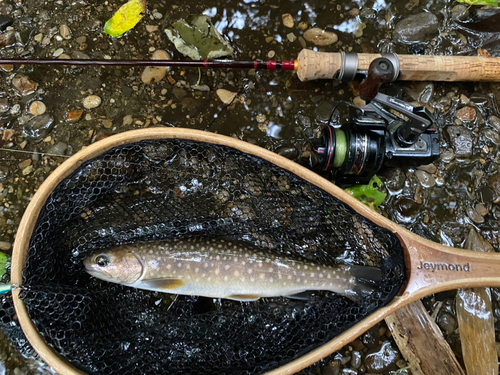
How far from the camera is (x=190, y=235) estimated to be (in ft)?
6.57

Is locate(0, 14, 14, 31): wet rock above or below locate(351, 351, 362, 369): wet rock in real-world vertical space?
above

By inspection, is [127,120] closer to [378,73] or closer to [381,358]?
[378,73]

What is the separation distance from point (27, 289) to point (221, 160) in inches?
44.8

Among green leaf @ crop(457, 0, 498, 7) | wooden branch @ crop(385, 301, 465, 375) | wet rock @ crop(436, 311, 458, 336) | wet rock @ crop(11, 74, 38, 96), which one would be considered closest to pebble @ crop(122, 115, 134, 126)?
wet rock @ crop(11, 74, 38, 96)

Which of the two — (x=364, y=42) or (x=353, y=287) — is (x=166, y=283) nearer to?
(x=353, y=287)

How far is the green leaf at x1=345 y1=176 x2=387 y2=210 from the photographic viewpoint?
225 cm

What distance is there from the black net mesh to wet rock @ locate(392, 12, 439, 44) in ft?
4.78

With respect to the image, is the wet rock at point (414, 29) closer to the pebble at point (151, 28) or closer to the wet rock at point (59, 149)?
the pebble at point (151, 28)

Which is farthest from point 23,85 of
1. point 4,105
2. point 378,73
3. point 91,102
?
point 378,73

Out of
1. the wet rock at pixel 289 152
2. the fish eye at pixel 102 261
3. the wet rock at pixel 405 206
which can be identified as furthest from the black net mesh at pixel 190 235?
the wet rock at pixel 405 206

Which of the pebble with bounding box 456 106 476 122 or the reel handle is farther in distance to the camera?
the pebble with bounding box 456 106 476 122

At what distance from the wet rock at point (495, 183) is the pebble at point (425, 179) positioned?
0.40 m

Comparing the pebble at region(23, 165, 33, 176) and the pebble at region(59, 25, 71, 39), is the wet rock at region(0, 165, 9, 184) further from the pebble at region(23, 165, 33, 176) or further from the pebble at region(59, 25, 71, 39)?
the pebble at region(59, 25, 71, 39)

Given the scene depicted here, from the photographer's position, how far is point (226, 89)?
2318mm
